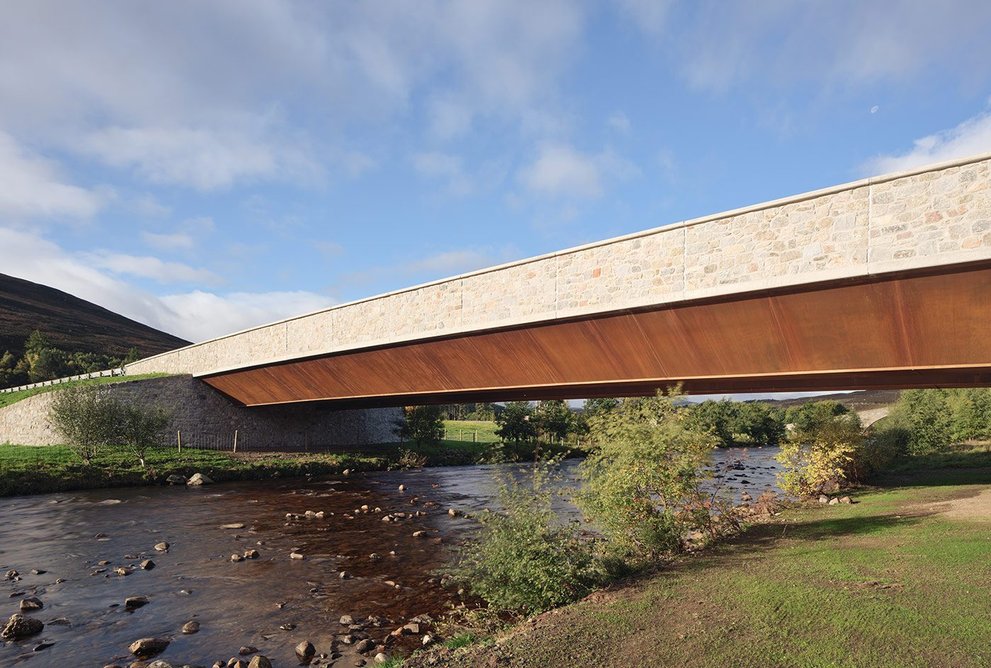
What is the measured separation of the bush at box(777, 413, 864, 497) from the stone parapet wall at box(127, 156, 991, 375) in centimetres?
895

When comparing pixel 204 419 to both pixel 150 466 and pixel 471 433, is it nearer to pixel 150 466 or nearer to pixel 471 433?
pixel 150 466

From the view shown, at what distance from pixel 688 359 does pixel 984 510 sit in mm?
7847

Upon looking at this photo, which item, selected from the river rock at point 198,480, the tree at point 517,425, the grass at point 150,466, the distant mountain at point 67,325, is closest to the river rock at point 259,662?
the grass at point 150,466

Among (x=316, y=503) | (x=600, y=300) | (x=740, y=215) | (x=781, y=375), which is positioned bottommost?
(x=316, y=503)

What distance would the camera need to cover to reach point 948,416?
35.0 meters

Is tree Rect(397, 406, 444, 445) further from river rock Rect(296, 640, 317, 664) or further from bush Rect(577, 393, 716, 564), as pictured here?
river rock Rect(296, 640, 317, 664)

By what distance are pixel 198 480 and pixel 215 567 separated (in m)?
16.4

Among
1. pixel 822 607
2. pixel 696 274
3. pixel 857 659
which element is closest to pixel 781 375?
pixel 696 274

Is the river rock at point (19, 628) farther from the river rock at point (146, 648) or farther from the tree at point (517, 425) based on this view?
the tree at point (517, 425)

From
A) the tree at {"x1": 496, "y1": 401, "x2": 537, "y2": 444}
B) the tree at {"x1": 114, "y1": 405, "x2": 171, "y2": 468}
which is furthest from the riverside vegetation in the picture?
the tree at {"x1": 496, "y1": 401, "x2": 537, "y2": 444}

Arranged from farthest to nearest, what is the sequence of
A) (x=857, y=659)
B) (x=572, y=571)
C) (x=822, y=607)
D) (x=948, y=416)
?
(x=948, y=416) < (x=572, y=571) < (x=822, y=607) < (x=857, y=659)

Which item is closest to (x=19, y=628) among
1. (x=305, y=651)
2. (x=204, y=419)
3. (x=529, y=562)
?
(x=305, y=651)

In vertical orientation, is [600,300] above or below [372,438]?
above

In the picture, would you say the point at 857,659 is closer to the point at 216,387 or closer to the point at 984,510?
the point at 984,510
